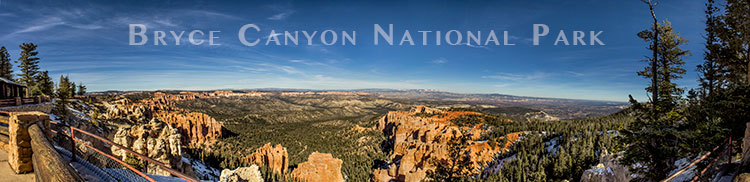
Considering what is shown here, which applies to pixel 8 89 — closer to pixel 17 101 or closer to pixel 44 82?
pixel 17 101

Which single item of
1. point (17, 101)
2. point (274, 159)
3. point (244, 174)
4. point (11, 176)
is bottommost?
point (274, 159)

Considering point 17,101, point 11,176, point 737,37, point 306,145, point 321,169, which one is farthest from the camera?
point 306,145

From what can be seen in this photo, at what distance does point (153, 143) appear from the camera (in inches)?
957

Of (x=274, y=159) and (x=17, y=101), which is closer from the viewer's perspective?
(x=17, y=101)

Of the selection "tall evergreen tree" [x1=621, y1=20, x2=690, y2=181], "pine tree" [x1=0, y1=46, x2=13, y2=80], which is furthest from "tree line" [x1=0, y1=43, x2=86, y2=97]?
"tall evergreen tree" [x1=621, y1=20, x2=690, y2=181]

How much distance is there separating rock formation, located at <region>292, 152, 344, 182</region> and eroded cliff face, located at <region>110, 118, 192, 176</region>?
70.4 feet

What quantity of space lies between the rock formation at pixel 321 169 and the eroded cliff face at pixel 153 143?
2146 centimetres

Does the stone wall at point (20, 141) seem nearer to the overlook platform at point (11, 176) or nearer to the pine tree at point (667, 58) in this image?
the overlook platform at point (11, 176)

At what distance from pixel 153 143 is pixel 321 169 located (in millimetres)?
25783

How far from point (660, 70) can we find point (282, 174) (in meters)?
56.7

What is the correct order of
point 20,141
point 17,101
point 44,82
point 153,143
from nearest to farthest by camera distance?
point 20,141 → point 17,101 → point 153,143 → point 44,82

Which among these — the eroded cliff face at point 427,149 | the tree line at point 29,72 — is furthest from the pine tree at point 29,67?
the eroded cliff face at point 427,149

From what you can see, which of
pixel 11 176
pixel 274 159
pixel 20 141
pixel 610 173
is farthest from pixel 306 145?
pixel 20 141

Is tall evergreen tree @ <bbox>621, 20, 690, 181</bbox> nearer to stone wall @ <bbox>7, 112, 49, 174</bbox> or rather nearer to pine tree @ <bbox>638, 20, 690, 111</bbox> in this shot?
pine tree @ <bbox>638, 20, 690, 111</bbox>
